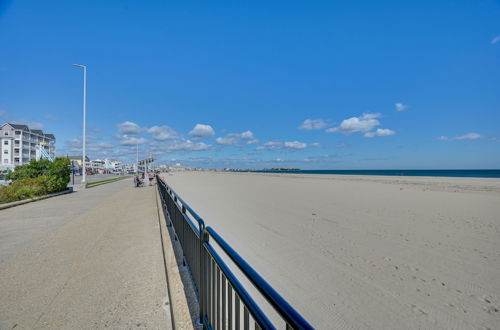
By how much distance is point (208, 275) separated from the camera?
2.19 meters

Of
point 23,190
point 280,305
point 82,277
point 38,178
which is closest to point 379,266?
point 280,305

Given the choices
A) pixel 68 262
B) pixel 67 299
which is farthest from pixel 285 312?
pixel 68 262

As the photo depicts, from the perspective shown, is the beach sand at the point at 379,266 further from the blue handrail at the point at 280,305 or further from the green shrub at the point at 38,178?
the green shrub at the point at 38,178

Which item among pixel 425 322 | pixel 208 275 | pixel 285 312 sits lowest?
pixel 425 322

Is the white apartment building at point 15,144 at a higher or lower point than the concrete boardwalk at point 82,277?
higher

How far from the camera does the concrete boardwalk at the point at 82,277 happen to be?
271 cm

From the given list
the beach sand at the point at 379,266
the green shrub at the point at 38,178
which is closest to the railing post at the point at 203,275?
the beach sand at the point at 379,266

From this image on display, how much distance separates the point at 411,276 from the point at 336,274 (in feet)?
4.33

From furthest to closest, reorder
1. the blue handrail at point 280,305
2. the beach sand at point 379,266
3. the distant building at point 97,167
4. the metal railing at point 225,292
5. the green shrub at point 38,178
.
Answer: the distant building at point 97,167 → the green shrub at point 38,178 → the beach sand at point 379,266 → the metal railing at point 225,292 → the blue handrail at point 280,305

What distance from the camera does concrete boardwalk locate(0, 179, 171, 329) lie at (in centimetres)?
271

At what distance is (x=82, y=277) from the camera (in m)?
3.65

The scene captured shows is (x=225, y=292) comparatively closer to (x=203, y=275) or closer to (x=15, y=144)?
(x=203, y=275)

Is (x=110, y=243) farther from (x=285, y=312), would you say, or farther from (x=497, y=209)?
(x=497, y=209)

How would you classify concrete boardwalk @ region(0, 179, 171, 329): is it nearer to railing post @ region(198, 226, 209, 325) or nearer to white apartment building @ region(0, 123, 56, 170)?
railing post @ region(198, 226, 209, 325)
